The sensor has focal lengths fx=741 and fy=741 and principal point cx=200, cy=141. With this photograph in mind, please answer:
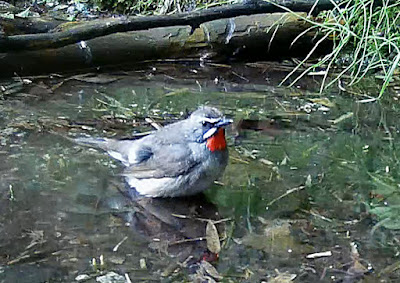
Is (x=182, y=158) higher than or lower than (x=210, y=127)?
lower

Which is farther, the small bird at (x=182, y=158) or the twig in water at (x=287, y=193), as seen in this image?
the twig in water at (x=287, y=193)

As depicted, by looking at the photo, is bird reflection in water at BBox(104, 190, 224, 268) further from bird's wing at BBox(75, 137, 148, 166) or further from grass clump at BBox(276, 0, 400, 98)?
grass clump at BBox(276, 0, 400, 98)

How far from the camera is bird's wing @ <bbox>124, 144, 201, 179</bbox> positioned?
12.8ft

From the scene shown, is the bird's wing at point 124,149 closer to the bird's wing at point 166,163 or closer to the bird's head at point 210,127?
the bird's wing at point 166,163

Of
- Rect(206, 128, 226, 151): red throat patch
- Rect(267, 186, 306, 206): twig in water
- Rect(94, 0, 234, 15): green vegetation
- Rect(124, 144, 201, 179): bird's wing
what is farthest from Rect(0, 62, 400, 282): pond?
Rect(94, 0, 234, 15): green vegetation

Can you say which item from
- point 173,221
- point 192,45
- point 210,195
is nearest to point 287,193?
point 210,195

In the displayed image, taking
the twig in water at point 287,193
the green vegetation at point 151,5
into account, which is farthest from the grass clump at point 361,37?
the twig in water at point 287,193

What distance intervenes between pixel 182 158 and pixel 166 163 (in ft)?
0.35

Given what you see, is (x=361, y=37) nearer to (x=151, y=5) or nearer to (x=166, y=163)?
(x=166, y=163)

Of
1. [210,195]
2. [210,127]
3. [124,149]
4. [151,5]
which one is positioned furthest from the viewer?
[151,5]

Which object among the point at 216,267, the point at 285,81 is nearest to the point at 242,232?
the point at 216,267

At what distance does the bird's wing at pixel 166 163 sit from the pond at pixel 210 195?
147mm

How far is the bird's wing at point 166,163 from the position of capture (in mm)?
3891

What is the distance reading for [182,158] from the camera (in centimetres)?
391
